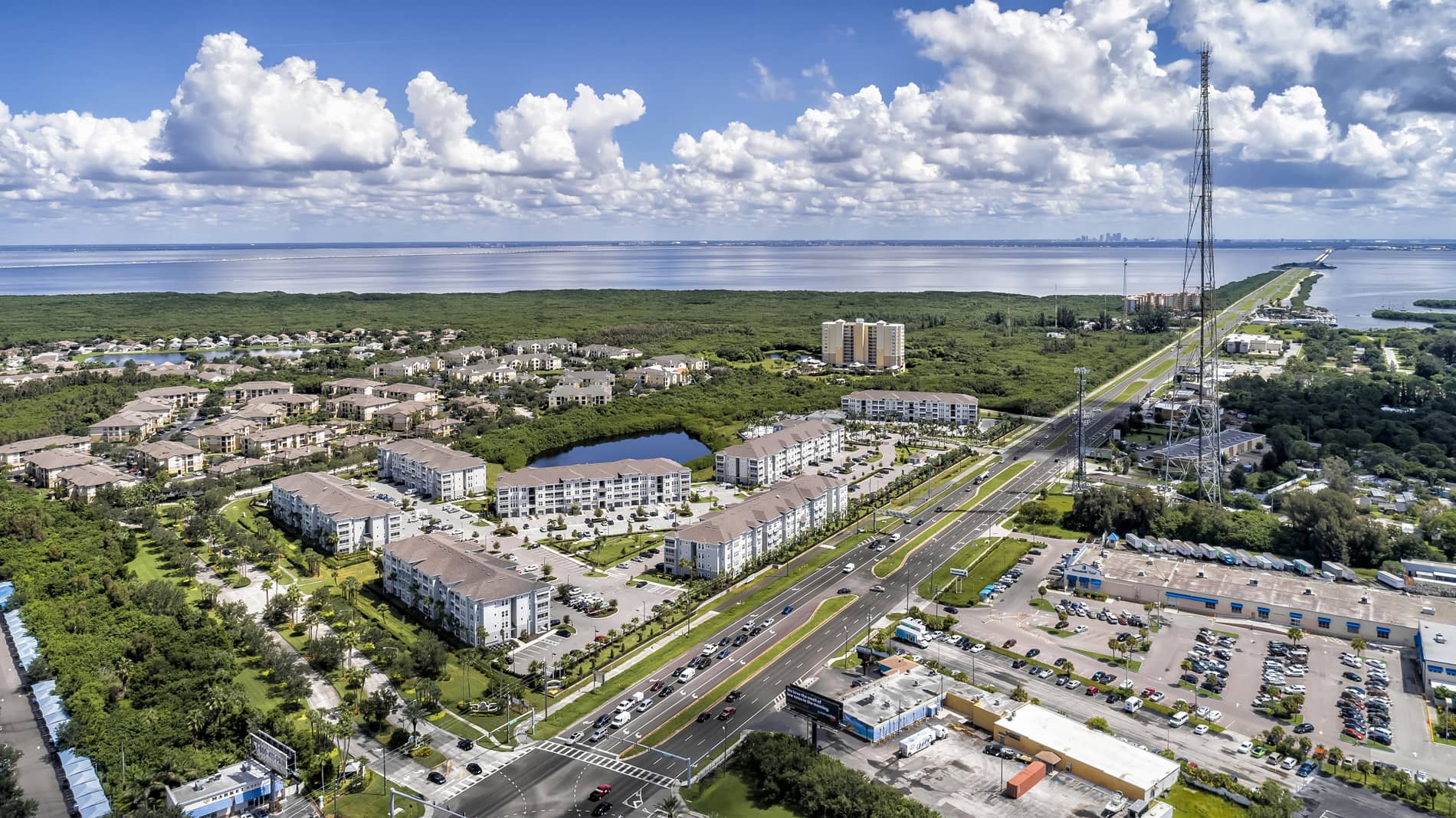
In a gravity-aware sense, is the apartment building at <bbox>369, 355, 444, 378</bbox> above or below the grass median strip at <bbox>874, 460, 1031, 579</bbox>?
above

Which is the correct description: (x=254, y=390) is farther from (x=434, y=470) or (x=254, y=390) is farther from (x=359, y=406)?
(x=434, y=470)

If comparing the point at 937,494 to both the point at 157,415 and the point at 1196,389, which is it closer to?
the point at 1196,389

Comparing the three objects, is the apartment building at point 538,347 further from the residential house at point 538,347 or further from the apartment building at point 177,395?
the apartment building at point 177,395

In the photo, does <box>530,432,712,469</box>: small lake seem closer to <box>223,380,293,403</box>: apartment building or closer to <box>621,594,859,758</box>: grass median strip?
<box>621,594,859,758</box>: grass median strip

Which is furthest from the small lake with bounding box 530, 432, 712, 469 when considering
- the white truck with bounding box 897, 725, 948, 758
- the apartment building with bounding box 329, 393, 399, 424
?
the white truck with bounding box 897, 725, 948, 758

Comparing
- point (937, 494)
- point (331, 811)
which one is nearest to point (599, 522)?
point (937, 494)

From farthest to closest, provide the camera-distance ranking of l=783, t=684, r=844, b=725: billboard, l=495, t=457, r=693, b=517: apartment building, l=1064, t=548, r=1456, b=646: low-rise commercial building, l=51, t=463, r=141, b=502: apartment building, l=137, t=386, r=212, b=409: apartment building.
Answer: l=137, t=386, r=212, b=409: apartment building, l=51, t=463, r=141, b=502: apartment building, l=495, t=457, r=693, b=517: apartment building, l=1064, t=548, r=1456, b=646: low-rise commercial building, l=783, t=684, r=844, b=725: billboard
